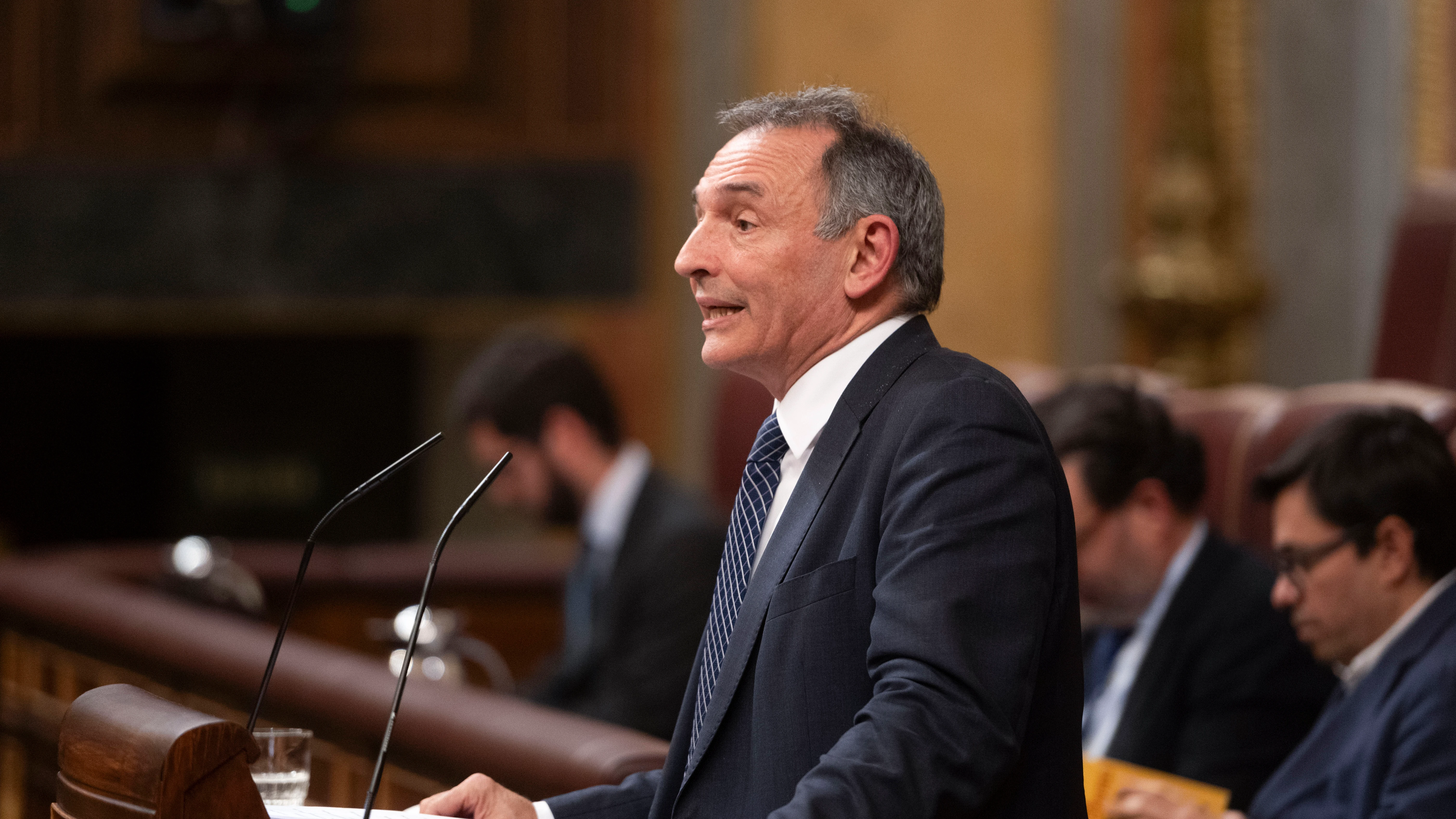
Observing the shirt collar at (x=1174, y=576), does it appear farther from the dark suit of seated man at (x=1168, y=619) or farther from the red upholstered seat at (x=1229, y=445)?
the red upholstered seat at (x=1229, y=445)

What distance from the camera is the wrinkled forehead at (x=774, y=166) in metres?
1.37

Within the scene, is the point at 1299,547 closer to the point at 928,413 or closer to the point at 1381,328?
the point at 928,413

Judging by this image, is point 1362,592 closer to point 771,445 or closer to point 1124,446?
point 1124,446

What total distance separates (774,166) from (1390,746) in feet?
3.53

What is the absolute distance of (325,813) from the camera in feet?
4.41

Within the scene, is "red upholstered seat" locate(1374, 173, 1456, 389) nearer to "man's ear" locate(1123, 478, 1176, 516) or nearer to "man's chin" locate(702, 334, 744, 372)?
"man's ear" locate(1123, 478, 1176, 516)

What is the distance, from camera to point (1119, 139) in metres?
5.57

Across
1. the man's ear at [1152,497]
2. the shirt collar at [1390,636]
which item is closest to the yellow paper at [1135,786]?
the shirt collar at [1390,636]

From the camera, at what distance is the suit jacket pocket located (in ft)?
4.12

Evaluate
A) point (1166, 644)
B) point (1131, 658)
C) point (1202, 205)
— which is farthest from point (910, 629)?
point (1202, 205)

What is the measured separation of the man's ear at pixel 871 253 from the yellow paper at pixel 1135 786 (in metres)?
0.78

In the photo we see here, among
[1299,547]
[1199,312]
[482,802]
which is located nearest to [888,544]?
[482,802]

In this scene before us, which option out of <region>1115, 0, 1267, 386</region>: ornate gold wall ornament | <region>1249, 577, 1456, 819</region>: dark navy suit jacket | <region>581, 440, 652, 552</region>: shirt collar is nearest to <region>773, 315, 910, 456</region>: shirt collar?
<region>1249, 577, 1456, 819</region>: dark navy suit jacket

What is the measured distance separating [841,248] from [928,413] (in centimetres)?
19
